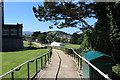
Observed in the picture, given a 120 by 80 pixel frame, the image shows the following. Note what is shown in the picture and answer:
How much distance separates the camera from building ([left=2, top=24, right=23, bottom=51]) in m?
53.9

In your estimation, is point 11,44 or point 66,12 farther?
point 11,44

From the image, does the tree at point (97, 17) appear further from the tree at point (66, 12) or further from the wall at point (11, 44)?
the wall at point (11, 44)

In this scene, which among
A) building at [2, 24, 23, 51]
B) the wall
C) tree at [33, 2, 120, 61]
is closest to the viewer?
tree at [33, 2, 120, 61]

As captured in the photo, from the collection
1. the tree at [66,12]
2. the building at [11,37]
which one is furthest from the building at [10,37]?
the tree at [66,12]

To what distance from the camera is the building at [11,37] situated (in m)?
53.9

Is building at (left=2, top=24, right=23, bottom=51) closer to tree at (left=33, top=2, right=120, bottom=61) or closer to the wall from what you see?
the wall

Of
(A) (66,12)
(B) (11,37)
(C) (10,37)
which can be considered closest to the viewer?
(A) (66,12)

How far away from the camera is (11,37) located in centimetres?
5481

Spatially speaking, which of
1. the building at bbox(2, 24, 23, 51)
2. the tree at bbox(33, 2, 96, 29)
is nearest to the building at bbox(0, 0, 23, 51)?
the building at bbox(2, 24, 23, 51)

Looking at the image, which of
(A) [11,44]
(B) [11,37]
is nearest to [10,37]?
(B) [11,37]

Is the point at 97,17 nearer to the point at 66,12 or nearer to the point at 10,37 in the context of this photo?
the point at 66,12

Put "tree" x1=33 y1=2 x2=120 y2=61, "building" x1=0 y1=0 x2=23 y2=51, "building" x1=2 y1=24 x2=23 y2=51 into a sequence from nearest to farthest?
1. "tree" x1=33 y1=2 x2=120 y2=61
2. "building" x1=0 y1=0 x2=23 y2=51
3. "building" x1=2 y1=24 x2=23 y2=51

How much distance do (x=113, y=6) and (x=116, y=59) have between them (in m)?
5.13

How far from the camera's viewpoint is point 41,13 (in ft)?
60.6
